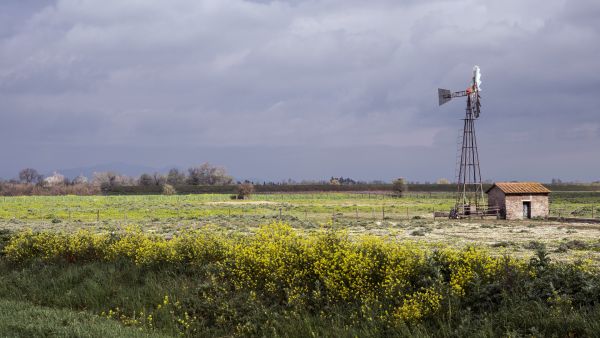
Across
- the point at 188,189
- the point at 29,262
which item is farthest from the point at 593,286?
the point at 188,189

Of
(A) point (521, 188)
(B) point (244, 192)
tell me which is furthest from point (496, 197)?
(B) point (244, 192)

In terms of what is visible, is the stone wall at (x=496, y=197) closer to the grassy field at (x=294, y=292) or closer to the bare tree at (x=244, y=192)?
the grassy field at (x=294, y=292)

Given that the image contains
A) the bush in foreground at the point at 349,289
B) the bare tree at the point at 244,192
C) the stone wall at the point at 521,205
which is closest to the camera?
the bush in foreground at the point at 349,289

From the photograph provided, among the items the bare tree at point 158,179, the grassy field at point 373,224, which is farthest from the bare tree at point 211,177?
the grassy field at point 373,224

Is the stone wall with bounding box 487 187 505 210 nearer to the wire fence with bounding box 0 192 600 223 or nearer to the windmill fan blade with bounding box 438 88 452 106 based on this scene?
the wire fence with bounding box 0 192 600 223

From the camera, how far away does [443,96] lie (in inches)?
2276

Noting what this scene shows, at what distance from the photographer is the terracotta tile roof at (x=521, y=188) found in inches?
2125

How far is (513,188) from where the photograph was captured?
179ft

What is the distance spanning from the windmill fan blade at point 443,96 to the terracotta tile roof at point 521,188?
10.3 meters

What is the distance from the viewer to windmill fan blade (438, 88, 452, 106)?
5751 centimetres

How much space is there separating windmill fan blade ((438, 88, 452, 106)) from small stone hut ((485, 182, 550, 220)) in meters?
10.3

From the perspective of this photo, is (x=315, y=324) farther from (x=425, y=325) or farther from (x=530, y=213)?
(x=530, y=213)

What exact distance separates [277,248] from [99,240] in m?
8.36

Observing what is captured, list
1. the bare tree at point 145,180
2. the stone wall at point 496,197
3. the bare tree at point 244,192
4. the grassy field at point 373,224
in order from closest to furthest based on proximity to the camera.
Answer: the grassy field at point 373,224, the stone wall at point 496,197, the bare tree at point 244,192, the bare tree at point 145,180
